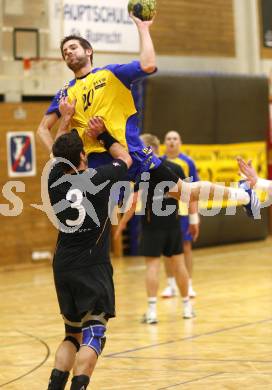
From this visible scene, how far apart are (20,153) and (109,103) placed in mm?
9933

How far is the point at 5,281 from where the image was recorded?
15.0 metres

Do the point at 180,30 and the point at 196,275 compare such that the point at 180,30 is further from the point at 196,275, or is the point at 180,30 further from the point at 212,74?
the point at 196,275

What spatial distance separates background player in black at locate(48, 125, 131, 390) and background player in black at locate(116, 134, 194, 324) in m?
3.95

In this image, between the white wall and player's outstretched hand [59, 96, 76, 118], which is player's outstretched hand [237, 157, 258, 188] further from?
the white wall

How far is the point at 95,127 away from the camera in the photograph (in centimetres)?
674

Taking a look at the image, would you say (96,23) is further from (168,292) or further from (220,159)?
(168,292)

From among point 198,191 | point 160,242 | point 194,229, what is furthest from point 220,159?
point 198,191

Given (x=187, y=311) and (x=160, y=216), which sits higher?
(x=160, y=216)

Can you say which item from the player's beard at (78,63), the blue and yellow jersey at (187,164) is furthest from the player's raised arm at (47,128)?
the blue and yellow jersey at (187,164)

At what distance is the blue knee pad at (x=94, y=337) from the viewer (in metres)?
6.18

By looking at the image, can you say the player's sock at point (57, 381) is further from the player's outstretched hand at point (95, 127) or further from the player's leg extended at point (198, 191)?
the player's leg extended at point (198, 191)

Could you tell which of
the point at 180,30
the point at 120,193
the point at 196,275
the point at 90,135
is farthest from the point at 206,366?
the point at 180,30

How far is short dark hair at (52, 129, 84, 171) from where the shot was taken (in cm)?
614

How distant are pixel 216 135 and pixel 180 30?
8.10 ft
